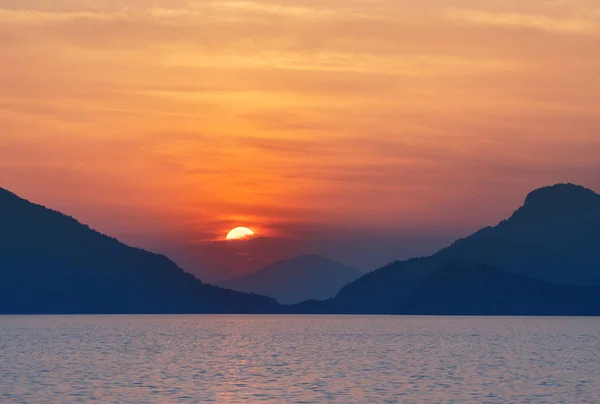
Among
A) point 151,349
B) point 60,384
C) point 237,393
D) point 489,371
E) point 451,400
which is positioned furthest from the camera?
point 151,349

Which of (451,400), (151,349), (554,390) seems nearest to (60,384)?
(451,400)

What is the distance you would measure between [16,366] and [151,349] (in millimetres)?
49575

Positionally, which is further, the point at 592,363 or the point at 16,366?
the point at 592,363

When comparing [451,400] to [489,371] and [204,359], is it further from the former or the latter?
[204,359]

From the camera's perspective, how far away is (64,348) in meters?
177

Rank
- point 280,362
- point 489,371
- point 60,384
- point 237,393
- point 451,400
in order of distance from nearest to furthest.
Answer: point 451,400 < point 237,393 < point 60,384 < point 489,371 < point 280,362

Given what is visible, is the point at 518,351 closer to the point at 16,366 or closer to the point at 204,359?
the point at 204,359

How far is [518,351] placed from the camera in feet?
574

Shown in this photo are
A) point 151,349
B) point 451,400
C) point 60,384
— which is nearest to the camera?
point 451,400

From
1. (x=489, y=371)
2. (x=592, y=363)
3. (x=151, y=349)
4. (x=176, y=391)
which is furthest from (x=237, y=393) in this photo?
(x=151, y=349)

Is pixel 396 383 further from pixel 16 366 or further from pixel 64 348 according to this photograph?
pixel 64 348

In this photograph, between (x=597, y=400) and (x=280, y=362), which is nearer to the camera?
(x=597, y=400)

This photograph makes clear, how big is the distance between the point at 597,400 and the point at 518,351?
87634mm

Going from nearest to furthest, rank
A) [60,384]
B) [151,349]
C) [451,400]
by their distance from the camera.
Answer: [451,400], [60,384], [151,349]
